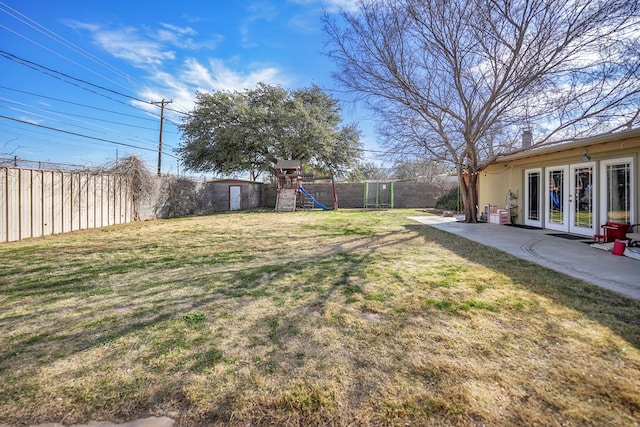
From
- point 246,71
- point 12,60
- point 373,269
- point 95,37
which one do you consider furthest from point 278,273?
point 246,71

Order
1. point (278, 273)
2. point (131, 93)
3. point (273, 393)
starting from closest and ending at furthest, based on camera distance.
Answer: point (273, 393), point (278, 273), point (131, 93)

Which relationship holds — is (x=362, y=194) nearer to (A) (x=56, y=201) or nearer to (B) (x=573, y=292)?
(A) (x=56, y=201)

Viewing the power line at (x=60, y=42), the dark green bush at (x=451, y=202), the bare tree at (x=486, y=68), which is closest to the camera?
the bare tree at (x=486, y=68)

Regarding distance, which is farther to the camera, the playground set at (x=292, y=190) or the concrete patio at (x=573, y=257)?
the playground set at (x=292, y=190)

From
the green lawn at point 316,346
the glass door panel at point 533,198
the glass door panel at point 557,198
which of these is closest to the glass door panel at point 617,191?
the glass door panel at point 557,198

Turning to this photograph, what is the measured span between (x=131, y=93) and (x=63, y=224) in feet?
35.8

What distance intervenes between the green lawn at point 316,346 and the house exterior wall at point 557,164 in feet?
12.9

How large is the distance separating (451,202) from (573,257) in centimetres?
1096

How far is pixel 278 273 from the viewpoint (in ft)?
12.9

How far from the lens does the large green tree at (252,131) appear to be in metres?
17.6

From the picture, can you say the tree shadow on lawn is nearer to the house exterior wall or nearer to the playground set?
the house exterior wall

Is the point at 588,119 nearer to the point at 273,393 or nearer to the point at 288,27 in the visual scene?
the point at 288,27

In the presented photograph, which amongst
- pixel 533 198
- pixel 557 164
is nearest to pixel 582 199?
pixel 557 164

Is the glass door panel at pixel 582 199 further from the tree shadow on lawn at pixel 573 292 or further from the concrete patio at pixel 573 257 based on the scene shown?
the tree shadow on lawn at pixel 573 292
